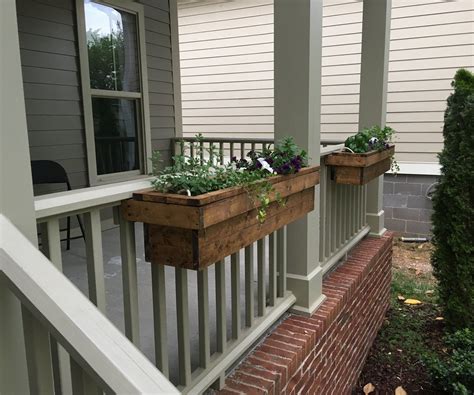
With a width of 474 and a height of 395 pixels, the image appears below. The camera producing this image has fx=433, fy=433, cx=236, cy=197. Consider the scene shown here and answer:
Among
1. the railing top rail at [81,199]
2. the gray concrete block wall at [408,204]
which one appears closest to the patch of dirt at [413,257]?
the gray concrete block wall at [408,204]

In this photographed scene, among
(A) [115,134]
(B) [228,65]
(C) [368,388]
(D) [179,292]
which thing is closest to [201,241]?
(D) [179,292]

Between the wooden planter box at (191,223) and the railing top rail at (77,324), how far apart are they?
0.53 meters

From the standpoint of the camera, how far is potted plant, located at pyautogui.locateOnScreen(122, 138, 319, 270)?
4.71 feet

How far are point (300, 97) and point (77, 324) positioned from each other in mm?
1874

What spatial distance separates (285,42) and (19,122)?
1.70 metres

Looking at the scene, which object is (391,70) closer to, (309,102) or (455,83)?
(455,83)

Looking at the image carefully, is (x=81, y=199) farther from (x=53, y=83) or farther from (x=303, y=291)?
(x=53, y=83)

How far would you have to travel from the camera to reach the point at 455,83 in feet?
12.5

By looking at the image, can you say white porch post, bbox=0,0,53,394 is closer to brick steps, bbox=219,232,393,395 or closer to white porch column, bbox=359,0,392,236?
brick steps, bbox=219,232,393,395

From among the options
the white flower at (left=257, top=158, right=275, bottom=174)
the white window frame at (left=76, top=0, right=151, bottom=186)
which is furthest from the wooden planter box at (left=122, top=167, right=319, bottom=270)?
the white window frame at (left=76, top=0, right=151, bottom=186)

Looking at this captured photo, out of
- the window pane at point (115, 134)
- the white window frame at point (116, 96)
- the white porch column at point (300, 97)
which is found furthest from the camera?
the window pane at point (115, 134)

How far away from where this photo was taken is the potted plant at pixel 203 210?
1436 mm

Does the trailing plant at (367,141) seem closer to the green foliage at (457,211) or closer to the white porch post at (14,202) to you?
the green foliage at (457,211)

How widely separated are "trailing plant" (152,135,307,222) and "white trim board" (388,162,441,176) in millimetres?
4633
